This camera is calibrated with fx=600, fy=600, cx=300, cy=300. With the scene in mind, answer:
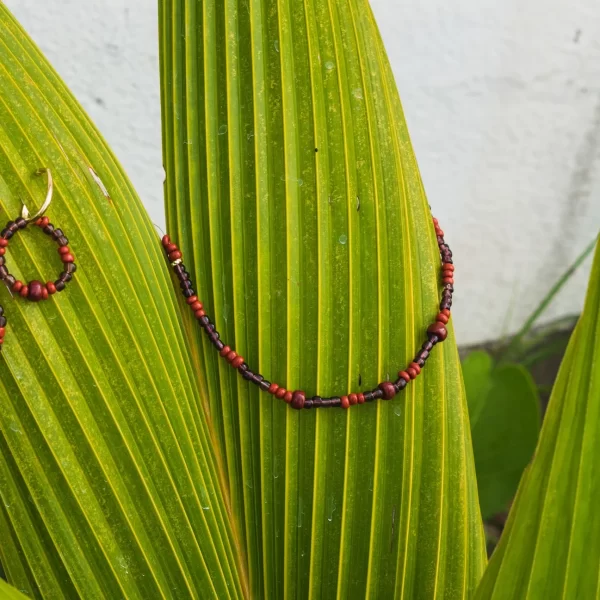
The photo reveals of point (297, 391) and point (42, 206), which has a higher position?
point (42, 206)

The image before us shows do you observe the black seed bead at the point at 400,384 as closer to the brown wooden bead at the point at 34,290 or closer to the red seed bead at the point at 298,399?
the red seed bead at the point at 298,399

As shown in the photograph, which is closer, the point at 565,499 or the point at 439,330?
the point at 565,499

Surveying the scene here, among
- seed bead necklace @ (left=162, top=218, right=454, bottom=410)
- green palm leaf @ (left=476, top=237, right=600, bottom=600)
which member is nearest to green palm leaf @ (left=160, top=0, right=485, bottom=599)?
seed bead necklace @ (left=162, top=218, right=454, bottom=410)

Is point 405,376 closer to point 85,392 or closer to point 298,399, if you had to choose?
point 298,399

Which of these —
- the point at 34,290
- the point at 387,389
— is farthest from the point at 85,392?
the point at 387,389

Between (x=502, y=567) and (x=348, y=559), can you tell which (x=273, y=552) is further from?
(x=502, y=567)

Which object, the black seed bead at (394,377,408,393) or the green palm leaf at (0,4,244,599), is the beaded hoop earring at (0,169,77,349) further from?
the black seed bead at (394,377,408,393)
